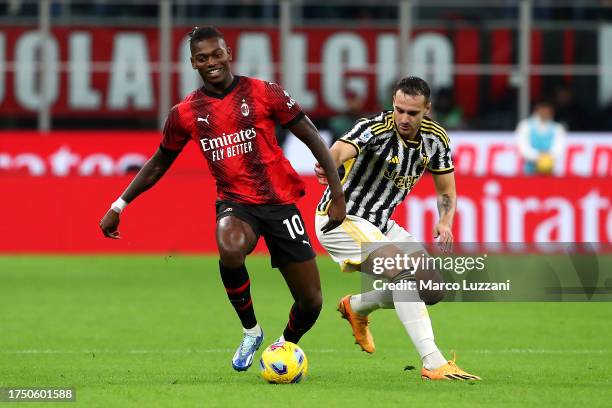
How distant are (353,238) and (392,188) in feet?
1.34

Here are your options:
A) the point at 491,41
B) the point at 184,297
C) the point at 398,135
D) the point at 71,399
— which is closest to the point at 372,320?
the point at 184,297

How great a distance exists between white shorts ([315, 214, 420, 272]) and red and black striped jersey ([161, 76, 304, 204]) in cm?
65

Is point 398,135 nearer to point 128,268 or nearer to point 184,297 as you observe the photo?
point 184,297

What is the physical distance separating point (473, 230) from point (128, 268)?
422cm

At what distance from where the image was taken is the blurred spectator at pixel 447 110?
2314 cm

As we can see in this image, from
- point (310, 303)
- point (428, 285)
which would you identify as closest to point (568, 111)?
point (428, 285)

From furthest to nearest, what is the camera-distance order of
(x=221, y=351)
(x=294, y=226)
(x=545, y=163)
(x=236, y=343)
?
(x=545, y=163), (x=236, y=343), (x=221, y=351), (x=294, y=226)

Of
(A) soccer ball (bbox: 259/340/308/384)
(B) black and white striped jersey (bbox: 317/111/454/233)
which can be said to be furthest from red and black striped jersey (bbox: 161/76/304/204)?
(A) soccer ball (bbox: 259/340/308/384)

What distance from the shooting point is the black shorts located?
319 inches

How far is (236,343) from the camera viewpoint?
10.2 meters

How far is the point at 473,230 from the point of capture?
16.9m

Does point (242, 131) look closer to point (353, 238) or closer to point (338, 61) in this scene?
point (353, 238)

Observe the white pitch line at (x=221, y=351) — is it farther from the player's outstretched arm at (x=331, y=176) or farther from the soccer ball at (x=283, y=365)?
the player's outstretched arm at (x=331, y=176)

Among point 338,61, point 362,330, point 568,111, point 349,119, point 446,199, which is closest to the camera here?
point 446,199
